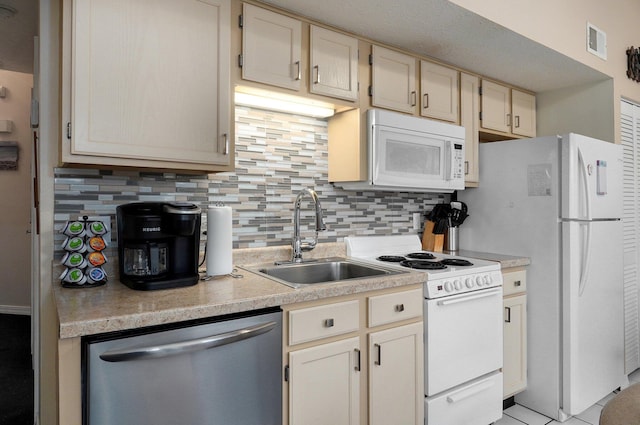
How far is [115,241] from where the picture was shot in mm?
1674

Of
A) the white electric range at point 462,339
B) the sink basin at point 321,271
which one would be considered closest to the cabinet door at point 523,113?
the white electric range at point 462,339

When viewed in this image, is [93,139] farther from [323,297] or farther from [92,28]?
[323,297]

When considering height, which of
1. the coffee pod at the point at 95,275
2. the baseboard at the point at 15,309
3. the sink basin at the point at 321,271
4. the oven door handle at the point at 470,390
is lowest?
the baseboard at the point at 15,309

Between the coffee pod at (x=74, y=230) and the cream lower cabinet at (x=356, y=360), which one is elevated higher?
the coffee pod at (x=74, y=230)

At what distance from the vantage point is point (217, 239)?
164 cm

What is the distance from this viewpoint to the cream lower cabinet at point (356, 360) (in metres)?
1.43

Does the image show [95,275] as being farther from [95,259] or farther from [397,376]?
[397,376]

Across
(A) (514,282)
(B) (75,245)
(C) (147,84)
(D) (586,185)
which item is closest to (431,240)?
(A) (514,282)

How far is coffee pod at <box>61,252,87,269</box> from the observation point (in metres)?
1.36

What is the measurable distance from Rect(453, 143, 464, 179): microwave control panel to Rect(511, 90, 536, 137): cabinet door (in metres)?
0.80

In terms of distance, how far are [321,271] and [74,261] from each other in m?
1.18

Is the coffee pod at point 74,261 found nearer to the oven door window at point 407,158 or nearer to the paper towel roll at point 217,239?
the paper towel roll at point 217,239

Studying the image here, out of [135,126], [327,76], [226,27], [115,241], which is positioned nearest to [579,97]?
[327,76]

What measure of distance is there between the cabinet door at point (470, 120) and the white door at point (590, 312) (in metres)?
0.65
